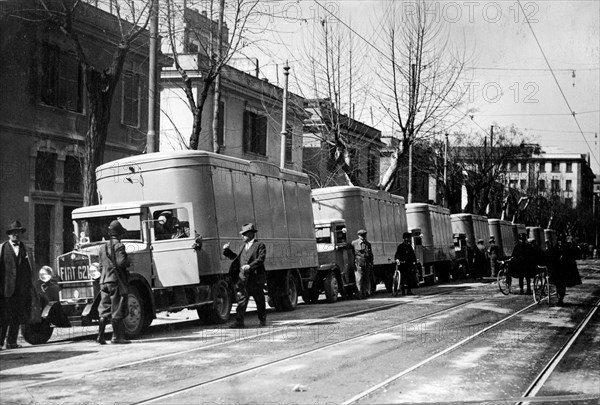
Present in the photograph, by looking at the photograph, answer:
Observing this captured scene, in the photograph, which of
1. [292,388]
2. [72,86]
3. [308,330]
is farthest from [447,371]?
[72,86]

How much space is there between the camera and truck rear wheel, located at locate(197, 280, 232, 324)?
15.6 meters

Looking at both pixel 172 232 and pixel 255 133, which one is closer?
pixel 172 232

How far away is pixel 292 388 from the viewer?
823 centimetres

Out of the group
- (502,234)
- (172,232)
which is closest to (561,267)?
(172,232)

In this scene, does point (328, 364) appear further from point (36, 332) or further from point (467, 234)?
point (467, 234)

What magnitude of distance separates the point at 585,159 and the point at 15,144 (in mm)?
132769

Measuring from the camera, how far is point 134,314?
13.2 metres

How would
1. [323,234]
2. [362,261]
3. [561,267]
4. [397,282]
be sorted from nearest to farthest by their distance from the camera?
1. [561,267]
2. [362,261]
3. [323,234]
4. [397,282]

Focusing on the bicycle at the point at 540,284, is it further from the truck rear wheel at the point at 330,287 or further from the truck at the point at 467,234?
the truck at the point at 467,234

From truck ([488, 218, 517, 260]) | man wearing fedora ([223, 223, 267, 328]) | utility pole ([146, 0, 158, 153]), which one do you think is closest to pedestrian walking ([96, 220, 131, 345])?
man wearing fedora ([223, 223, 267, 328])

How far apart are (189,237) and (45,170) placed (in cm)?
1141

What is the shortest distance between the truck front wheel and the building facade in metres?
10.1

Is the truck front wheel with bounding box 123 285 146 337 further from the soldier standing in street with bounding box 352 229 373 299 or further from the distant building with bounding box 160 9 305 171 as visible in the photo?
the distant building with bounding box 160 9 305 171

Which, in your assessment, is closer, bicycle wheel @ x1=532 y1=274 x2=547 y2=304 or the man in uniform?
bicycle wheel @ x1=532 y1=274 x2=547 y2=304
